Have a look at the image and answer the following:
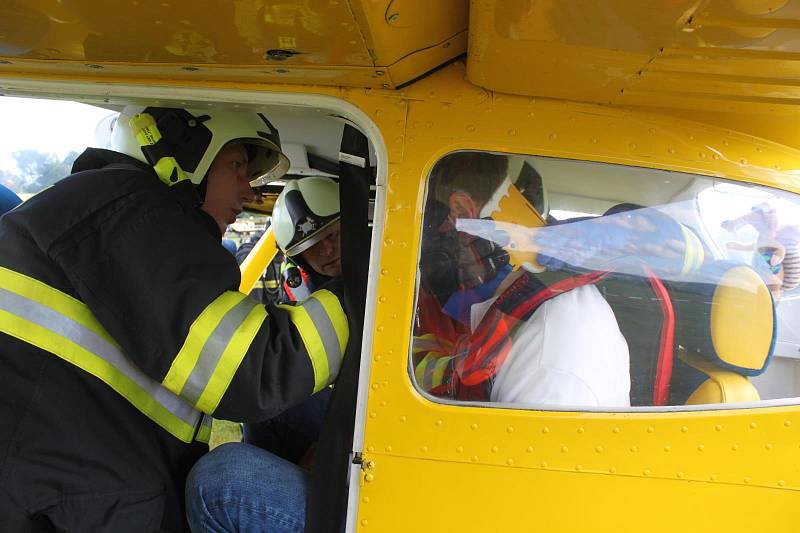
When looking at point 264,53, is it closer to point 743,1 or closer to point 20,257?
point 20,257

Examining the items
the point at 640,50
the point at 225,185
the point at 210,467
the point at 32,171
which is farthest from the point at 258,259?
the point at 32,171

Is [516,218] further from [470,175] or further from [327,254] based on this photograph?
[327,254]

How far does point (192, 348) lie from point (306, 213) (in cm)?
165

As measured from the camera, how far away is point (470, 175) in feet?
5.20

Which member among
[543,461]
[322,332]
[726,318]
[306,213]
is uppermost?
[306,213]

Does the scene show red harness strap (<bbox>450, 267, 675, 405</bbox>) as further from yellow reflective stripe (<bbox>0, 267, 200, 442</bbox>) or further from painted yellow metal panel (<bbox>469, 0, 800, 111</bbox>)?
yellow reflective stripe (<bbox>0, 267, 200, 442</bbox>)

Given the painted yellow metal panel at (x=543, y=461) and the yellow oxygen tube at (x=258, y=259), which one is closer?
the painted yellow metal panel at (x=543, y=461)

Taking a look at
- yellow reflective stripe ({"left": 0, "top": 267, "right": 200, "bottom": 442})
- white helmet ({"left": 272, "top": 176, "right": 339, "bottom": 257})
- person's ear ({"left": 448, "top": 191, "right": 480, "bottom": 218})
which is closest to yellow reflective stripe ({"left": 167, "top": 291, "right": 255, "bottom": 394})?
yellow reflective stripe ({"left": 0, "top": 267, "right": 200, "bottom": 442})

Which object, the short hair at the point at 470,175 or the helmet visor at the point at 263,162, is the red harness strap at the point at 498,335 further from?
the helmet visor at the point at 263,162

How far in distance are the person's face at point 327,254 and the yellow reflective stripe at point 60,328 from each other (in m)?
1.61

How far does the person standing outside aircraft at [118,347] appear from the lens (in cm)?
144

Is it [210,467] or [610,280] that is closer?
[610,280]

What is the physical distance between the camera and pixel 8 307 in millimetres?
1501

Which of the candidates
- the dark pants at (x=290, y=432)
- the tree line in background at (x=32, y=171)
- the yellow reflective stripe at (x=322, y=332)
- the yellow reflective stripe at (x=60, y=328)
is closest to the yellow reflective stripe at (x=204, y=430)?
the yellow reflective stripe at (x=60, y=328)
